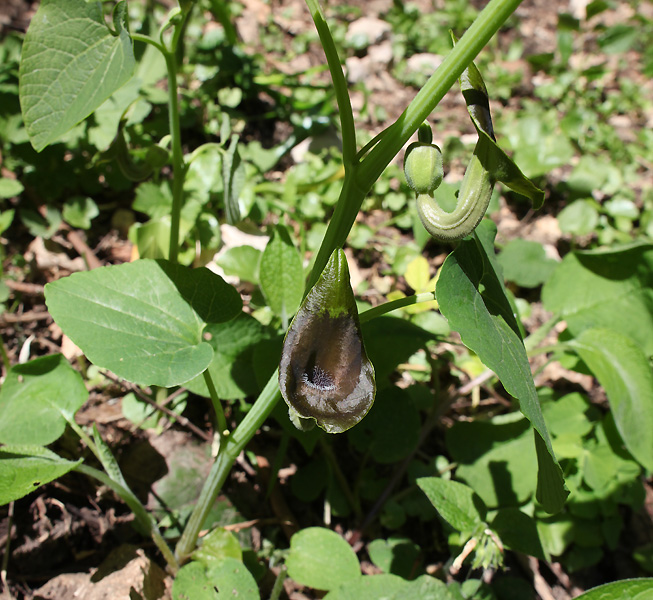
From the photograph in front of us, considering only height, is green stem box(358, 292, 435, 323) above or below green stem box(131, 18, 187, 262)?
below

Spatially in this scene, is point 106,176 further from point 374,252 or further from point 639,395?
point 639,395

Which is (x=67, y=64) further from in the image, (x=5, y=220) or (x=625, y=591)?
(x=625, y=591)

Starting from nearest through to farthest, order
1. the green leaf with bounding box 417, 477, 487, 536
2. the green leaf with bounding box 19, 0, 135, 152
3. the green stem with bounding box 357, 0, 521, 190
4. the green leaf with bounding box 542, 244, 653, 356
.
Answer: the green stem with bounding box 357, 0, 521, 190, the green leaf with bounding box 19, 0, 135, 152, the green leaf with bounding box 417, 477, 487, 536, the green leaf with bounding box 542, 244, 653, 356

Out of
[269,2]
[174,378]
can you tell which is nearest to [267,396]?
[174,378]

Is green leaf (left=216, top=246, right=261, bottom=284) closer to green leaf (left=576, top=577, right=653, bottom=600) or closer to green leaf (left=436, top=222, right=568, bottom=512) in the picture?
green leaf (left=436, top=222, right=568, bottom=512)

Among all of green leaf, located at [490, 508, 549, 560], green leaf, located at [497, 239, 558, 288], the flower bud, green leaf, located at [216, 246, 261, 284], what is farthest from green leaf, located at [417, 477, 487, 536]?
green leaf, located at [497, 239, 558, 288]

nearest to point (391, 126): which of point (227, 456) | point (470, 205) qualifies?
point (470, 205)
